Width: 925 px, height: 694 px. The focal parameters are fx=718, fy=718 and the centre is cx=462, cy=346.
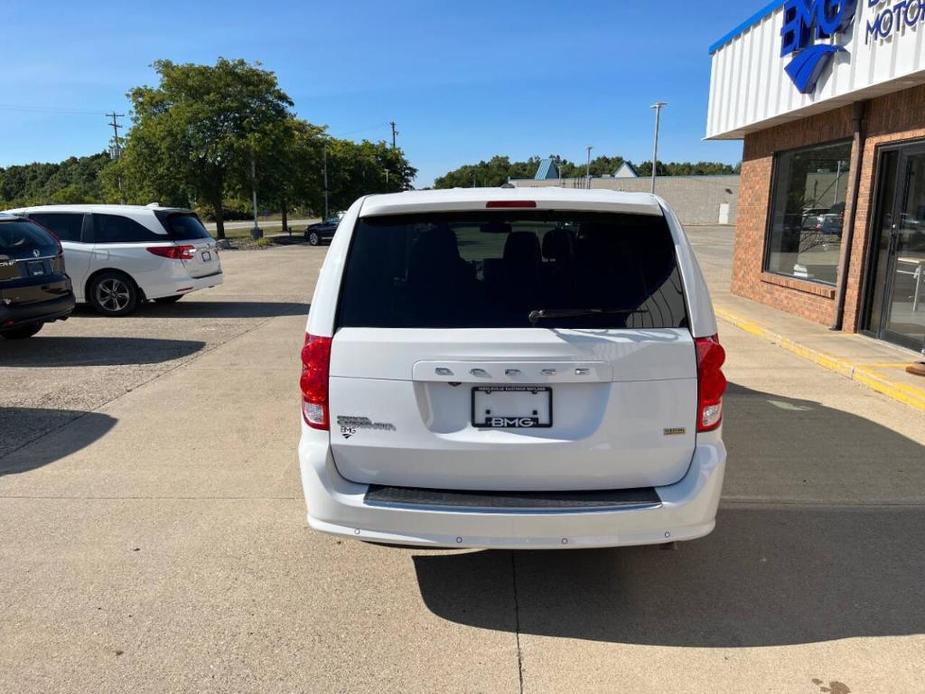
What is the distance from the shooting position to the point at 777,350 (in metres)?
9.12

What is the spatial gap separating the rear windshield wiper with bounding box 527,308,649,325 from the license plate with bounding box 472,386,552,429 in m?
0.31

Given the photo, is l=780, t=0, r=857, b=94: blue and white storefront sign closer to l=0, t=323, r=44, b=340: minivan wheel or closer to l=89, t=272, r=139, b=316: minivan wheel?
l=89, t=272, r=139, b=316: minivan wheel

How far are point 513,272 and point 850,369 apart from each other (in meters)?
6.01

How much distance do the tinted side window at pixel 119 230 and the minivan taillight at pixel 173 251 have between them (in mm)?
170

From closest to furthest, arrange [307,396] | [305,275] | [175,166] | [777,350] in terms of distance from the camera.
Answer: [307,396], [777,350], [305,275], [175,166]

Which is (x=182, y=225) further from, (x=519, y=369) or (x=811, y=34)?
(x=519, y=369)

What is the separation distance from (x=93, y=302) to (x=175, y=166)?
26.8 meters

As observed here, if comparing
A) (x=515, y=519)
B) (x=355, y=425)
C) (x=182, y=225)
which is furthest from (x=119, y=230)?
(x=515, y=519)

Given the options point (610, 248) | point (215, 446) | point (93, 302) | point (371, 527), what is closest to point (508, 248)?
point (610, 248)

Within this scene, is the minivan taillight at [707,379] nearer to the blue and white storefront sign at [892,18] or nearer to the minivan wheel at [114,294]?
the blue and white storefront sign at [892,18]

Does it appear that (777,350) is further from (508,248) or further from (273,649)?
(273,649)

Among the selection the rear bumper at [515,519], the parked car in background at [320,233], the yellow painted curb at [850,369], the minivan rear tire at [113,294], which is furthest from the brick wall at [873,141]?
the parked car in background at [320,233]

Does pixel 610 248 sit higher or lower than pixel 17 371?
higher

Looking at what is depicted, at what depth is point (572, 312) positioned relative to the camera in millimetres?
3014
